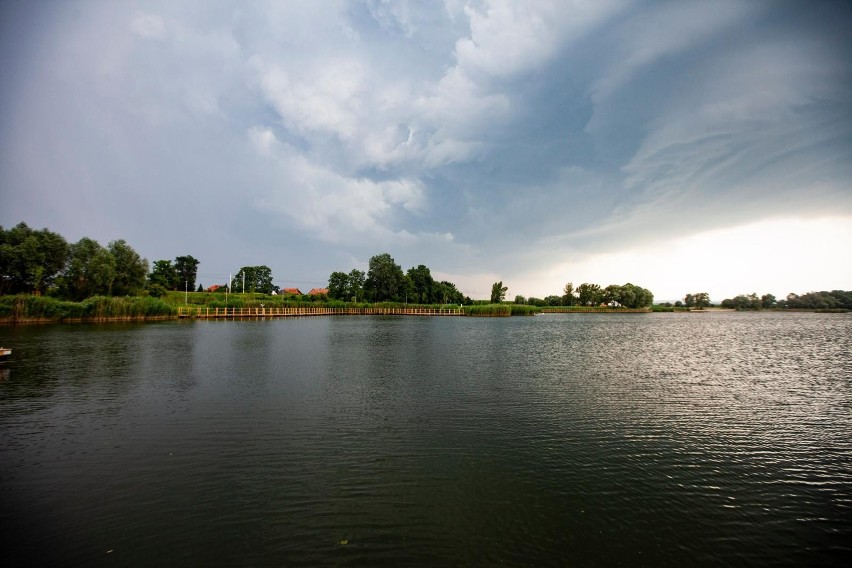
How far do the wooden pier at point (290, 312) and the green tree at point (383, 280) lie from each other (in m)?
9.96

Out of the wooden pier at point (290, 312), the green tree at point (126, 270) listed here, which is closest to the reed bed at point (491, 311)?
the wooden pier at point (290, 312)

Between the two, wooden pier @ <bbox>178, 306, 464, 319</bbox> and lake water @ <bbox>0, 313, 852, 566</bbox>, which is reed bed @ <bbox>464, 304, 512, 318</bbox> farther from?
lake water @ <bbox>0, 313, 852, 566</bbox>

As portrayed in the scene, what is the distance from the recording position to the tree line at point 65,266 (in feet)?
219

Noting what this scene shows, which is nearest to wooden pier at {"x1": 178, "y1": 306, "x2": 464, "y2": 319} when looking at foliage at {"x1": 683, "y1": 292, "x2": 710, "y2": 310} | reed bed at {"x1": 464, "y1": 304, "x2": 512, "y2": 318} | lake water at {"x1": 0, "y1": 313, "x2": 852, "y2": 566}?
reed bed at {"x1": 464, "y1": 304, "x2": 512, "y2": 318}

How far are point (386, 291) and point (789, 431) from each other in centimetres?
12383

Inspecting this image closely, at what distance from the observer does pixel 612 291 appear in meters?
171

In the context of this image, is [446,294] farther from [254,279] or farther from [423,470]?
[423,470]

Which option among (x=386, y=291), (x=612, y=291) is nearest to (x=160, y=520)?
(x=386, y=291)

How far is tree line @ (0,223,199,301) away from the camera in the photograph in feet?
219

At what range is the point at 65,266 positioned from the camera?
7369 cm

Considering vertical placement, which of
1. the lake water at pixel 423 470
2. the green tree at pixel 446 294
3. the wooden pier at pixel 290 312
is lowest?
the lake water at pixel 423 470

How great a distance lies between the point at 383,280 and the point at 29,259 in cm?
8666

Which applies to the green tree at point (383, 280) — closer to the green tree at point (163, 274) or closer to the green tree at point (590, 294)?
→ the green tree at point (163, 274)

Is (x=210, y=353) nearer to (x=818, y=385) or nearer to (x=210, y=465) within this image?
(x=210, y=465)
